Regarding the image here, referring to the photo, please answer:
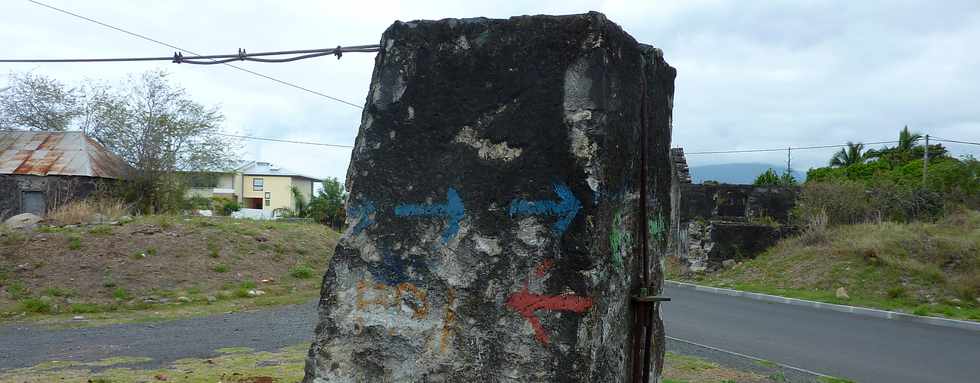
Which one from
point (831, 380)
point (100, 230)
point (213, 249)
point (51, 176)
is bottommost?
point (831, 380)

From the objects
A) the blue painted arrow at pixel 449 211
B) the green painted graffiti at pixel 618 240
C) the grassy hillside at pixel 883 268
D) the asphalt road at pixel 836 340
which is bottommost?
the asphalt road at pixel 836 340

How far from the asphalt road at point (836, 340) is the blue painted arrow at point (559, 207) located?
19.6ft

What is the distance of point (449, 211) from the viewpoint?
314 centimetres

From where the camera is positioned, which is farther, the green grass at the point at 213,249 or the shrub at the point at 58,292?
the green grass at the point at 213,249

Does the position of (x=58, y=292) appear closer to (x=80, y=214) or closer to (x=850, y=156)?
(x=80, y=214)

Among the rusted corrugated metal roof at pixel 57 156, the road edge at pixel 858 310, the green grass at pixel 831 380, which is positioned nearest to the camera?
the green grass at pixel 831 380

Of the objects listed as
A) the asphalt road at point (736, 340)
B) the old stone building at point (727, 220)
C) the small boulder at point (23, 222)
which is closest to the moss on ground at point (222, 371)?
the asphalt road at point (736, 340)

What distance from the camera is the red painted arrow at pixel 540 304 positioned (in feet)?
9.58

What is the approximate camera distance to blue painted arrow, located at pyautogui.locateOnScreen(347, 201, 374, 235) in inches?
129

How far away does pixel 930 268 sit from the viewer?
1447 centimetres

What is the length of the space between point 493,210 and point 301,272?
13.6 meters

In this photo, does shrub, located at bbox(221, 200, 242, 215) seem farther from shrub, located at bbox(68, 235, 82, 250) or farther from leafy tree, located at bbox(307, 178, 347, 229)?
shrub, located at bbox(68, 235, 82, 250)

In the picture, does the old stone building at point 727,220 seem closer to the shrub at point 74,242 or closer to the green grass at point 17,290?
the shrub at point 74,242

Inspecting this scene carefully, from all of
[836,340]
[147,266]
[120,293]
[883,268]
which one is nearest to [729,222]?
[883,268]
